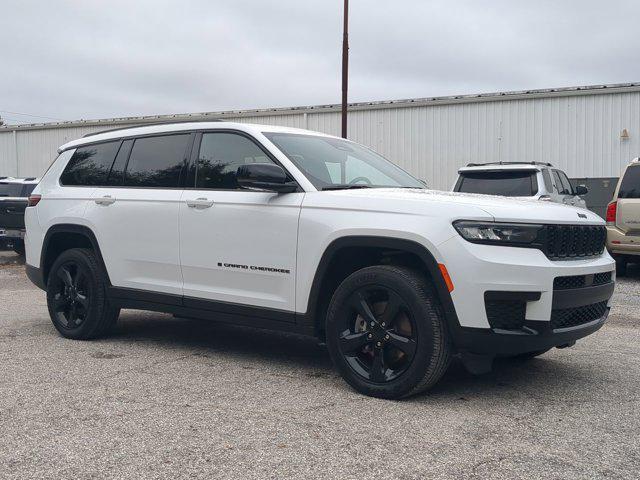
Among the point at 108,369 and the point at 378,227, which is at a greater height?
the point at 378,227

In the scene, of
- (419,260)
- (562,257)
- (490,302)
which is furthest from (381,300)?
(562,257)

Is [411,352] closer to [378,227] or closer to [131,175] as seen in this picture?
[378,227]

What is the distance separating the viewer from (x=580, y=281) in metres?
4.50

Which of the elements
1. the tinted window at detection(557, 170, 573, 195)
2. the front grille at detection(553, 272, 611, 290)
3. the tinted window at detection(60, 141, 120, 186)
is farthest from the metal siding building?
the front grille at detection(553, 272, 611, 290)

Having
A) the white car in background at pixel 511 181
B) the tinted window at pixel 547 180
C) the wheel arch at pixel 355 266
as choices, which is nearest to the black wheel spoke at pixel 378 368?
the wheel arch at pixel 355 266

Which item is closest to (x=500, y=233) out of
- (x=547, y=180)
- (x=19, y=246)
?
(x=547, y=180)

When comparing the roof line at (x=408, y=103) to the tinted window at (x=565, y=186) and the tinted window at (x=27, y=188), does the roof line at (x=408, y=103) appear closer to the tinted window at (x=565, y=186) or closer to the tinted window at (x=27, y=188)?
the tinted window at (x=27, y=188)

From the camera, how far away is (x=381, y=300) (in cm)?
463

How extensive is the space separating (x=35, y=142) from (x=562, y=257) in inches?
1076

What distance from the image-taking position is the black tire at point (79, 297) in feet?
20.5

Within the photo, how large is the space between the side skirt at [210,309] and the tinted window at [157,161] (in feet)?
2.94

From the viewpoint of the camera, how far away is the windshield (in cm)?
520

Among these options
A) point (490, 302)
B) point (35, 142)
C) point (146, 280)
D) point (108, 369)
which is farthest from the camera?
point (35, 142)

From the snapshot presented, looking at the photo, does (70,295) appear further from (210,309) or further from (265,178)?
(265,178)
